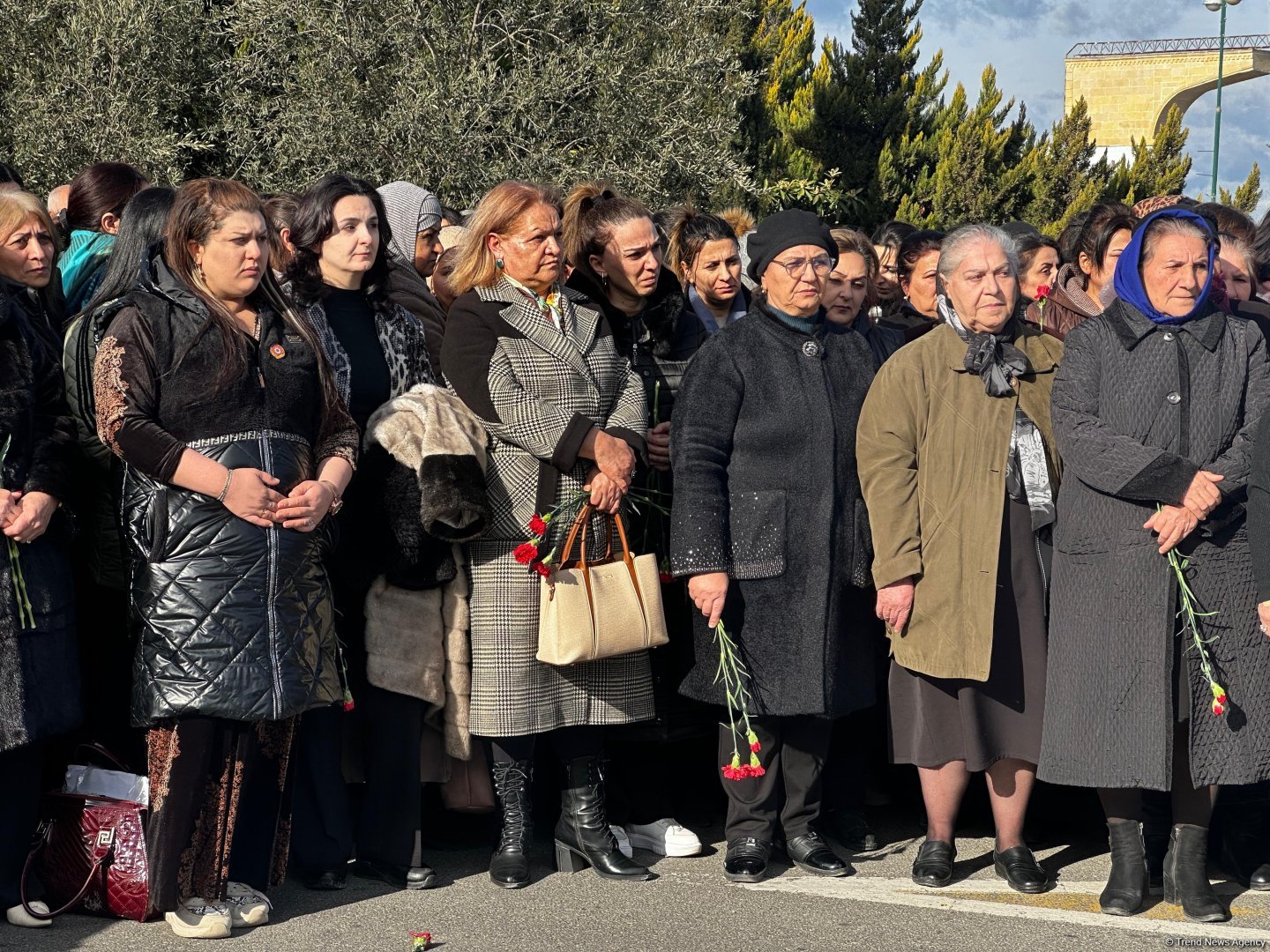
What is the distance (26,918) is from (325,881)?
0.87 meters

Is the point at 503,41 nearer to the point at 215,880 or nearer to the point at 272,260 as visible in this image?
the point at 272,260

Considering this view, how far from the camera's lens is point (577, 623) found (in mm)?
4812

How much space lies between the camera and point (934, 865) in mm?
4910

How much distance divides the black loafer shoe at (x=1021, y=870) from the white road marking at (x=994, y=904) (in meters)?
0.04

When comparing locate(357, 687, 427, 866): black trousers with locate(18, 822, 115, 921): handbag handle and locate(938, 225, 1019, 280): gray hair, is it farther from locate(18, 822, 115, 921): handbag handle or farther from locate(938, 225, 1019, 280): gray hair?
locate(938, 225, 1019, 280): gray hair

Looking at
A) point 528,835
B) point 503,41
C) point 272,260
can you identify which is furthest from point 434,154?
point 528,835

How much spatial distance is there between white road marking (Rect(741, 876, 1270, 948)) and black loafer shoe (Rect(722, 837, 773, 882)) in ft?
0.11

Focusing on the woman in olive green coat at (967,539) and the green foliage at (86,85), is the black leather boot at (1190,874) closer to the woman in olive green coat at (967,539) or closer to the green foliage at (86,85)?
the woman in olive green coat at (967,539)

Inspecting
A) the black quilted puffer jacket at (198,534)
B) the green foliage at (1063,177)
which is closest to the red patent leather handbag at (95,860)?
the black quilted puffer jacket at (198,534)

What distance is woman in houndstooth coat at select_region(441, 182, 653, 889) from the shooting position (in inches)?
193

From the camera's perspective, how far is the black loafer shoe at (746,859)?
4953 mm

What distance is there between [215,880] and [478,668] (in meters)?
1.02

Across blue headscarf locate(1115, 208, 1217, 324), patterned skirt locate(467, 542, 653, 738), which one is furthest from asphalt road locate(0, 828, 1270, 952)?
blue headscarf locate(1115, 208, 1217, 324)

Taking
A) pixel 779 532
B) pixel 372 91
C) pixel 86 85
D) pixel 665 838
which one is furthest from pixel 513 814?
pixel 86 85
